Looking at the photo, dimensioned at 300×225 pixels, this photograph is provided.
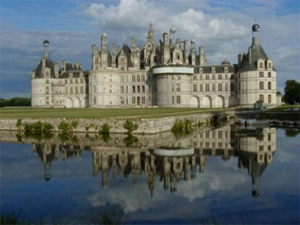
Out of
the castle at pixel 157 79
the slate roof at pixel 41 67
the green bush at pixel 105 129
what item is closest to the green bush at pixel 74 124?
the green bush at pixel 105 129

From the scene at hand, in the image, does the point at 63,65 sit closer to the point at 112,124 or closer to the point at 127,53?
the point at 127,53

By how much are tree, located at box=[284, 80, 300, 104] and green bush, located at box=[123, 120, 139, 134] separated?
5460cm

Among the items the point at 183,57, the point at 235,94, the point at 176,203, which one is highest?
the point at 183,57

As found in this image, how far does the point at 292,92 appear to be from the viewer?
74.5 meters

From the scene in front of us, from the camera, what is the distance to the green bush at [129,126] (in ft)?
87.5

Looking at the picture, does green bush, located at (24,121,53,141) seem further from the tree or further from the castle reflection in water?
the tree

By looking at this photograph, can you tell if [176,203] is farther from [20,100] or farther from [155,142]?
[20,100]

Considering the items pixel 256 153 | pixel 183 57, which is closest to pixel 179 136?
pixel 256 153

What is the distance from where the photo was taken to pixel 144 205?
10758 mm

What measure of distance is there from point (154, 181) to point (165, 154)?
16.9ft

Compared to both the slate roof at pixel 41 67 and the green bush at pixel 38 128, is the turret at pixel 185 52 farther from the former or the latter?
the green bush at pixel 38 128

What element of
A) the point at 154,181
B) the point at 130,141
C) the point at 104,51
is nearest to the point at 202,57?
the point at 104,51

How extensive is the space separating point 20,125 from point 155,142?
12.6m

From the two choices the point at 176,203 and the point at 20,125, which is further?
the point at 20,125
